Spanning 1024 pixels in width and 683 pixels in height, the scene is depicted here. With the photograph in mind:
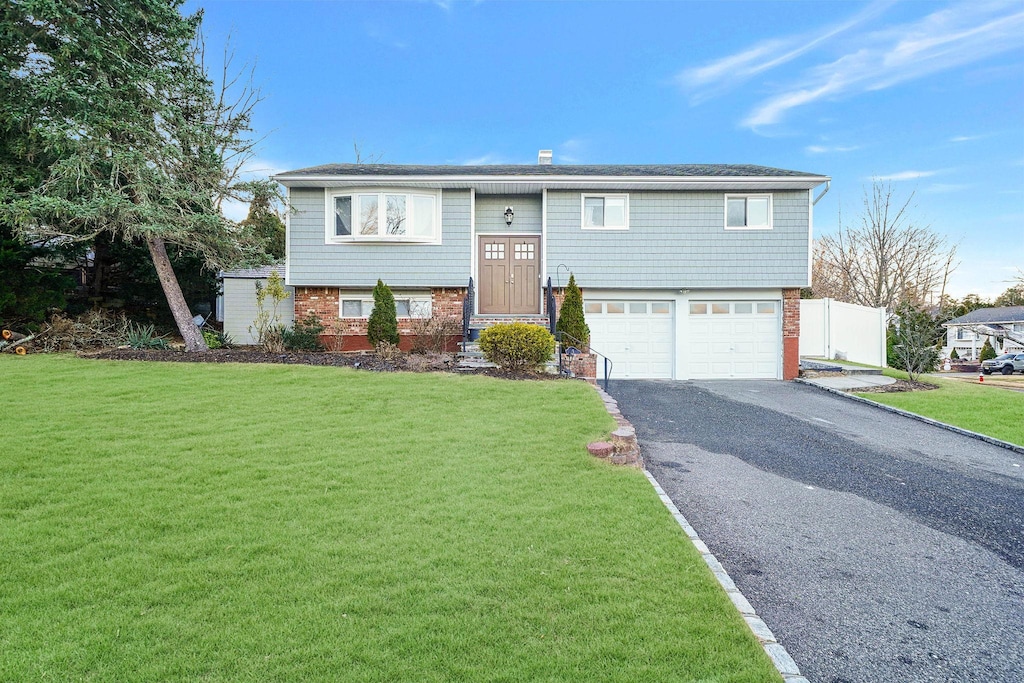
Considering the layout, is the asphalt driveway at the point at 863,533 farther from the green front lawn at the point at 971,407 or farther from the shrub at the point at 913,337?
the shrub at the point at 913,337

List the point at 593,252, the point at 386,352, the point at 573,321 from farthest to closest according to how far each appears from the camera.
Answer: the point at 593,252 < the point at 573,321 < the point at 386,352

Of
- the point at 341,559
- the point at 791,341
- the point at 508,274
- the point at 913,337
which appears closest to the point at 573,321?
the point at 508,274

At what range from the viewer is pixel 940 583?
3705 mm

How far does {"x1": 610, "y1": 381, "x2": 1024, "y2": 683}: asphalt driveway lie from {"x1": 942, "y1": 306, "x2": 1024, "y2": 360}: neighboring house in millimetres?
40820

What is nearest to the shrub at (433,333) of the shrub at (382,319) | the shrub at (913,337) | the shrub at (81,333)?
the shrub at (382,319)

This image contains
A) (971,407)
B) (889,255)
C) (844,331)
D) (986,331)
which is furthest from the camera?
(986,331)

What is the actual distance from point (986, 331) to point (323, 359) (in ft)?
173

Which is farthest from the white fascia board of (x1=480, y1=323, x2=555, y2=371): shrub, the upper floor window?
(x1=480, y1=323, x2=555, y2=371): shrub

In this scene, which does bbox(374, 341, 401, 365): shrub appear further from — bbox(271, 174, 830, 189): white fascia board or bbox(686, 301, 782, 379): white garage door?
bbox(686, 301, 782, 379): white garage door

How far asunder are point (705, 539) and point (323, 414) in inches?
213

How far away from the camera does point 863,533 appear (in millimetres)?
4531

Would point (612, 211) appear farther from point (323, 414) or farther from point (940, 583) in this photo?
point (940, 583)

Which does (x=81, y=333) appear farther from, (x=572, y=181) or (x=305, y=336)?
(x=572, y=181)

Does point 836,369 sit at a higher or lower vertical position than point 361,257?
lower
